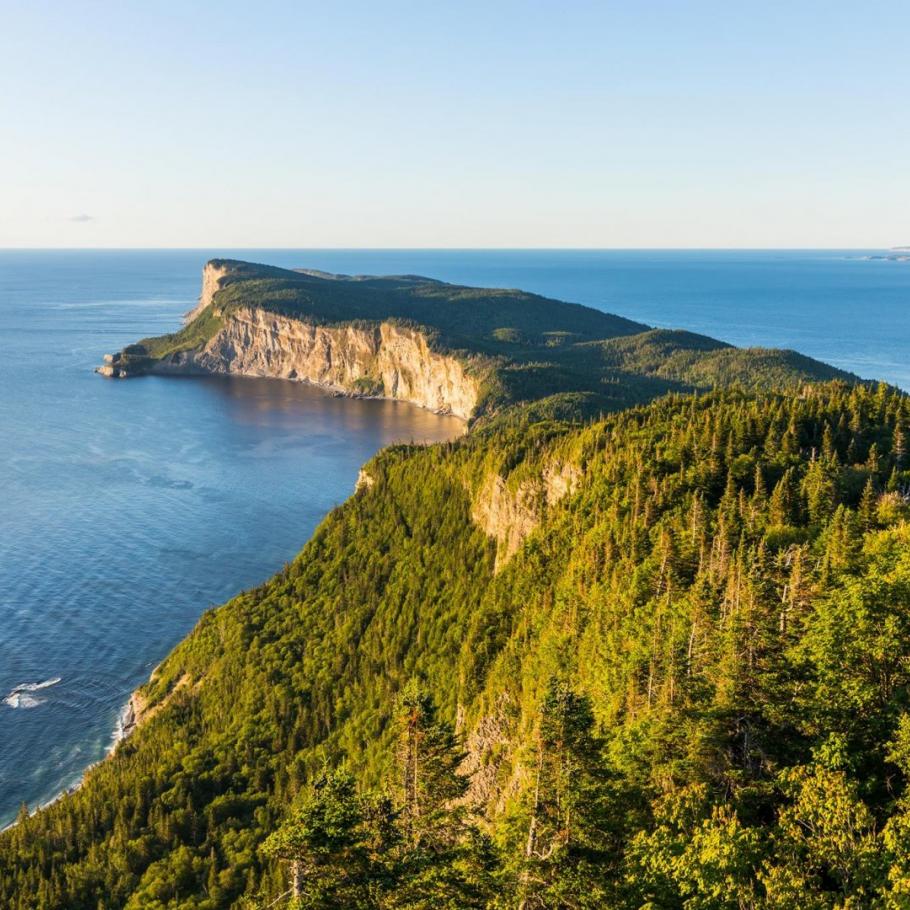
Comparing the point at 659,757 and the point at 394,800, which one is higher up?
the point at 659,757

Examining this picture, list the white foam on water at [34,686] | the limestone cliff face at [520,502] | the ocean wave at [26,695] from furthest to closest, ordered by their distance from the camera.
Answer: the white foam on water at [34,686], the limestone cliff face at [520,502], the ocean wave at [26,695]

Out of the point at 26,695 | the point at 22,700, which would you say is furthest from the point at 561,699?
the point at 26,695

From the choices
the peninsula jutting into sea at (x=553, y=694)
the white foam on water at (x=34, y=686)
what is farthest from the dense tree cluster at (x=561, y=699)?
the white foam on water at (x=34, y=686)

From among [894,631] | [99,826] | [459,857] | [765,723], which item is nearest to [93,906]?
[99,826]

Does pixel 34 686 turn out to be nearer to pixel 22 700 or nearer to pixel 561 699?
pixel 22 700

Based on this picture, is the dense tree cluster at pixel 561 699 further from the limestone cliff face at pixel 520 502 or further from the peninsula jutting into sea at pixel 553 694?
the limestone cliff face at pixel 520 502

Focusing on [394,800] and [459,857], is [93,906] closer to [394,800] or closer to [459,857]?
[394,800]

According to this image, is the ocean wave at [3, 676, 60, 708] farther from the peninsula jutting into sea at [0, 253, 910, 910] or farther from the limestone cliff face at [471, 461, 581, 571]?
the limestone cliff face at [471, 461, 581, 571]
